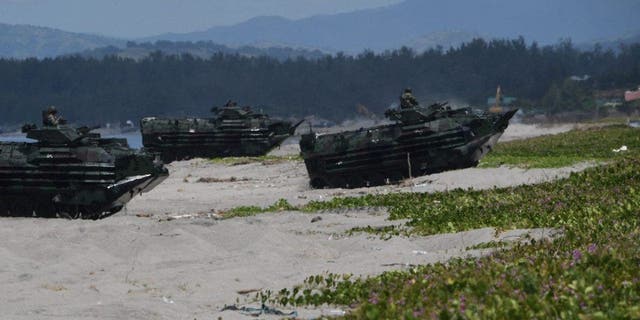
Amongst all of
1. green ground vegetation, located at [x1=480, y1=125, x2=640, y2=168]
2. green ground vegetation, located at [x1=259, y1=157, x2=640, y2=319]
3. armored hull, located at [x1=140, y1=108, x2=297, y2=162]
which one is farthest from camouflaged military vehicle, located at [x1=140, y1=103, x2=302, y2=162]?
green ground vegetation, located at [x1=259, y1=157, x2=640, y2=319]

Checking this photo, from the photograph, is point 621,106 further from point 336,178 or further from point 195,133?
point 336,178

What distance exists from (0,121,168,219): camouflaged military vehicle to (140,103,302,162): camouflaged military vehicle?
2931 cm

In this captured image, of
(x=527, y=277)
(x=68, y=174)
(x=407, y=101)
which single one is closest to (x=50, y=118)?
(x=68, y=174)

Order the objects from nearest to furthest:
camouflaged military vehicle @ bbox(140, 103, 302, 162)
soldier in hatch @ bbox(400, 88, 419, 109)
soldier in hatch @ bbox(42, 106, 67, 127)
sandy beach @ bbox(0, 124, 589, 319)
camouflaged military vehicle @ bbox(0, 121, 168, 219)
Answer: sandy beach @ bbox(0, 124, 589, 319)
camouflaged military vehicle @ bbox(0, 121, 168, 219)
soldier in hatch @ bbox(42, 106, 67, 127)
soldier in hatch @ bbox(400, 88, 419, 109)
camouflaged military vehicle @ bbox(140, 103, 302, 162)

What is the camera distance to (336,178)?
3550 cm

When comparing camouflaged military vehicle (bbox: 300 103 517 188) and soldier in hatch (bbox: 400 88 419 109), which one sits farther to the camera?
soldier in hatch (bbox: 400 88 419 109)

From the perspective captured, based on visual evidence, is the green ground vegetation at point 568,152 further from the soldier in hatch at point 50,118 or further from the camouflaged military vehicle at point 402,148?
the soldier in hatch at point 50,118

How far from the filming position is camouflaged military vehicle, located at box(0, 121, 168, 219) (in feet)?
84.4

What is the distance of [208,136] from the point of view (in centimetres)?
5612

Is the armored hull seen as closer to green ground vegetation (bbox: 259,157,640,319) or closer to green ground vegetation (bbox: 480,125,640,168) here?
green ground vegetation (bbox: 480,125,640,168)

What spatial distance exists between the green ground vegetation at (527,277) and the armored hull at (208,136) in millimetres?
35921

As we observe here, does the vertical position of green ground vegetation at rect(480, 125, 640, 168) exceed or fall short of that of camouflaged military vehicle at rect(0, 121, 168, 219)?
it falls short

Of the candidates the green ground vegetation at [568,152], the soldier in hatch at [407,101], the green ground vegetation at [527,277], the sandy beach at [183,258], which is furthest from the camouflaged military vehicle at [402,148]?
the green ground vegetation at [527,277]

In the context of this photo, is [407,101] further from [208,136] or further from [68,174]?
[208,136]
